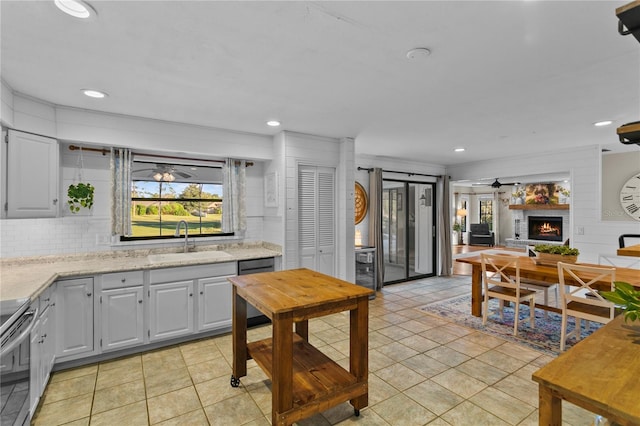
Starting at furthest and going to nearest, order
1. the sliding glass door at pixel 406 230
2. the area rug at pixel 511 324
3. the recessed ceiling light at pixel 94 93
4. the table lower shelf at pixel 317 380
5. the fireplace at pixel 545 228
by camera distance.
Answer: the fireplace at pixel 545 228 < the sliding glass door at pixel 406 230 < the area rug at pixel 511 324 < the recessed ceiling light at pixel 94 93 < the table lower shelf at pixel 317 380

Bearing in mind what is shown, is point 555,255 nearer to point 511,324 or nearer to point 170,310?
point 511,324

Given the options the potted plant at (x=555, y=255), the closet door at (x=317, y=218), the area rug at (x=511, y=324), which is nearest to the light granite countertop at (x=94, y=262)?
the closet door at (x=317, y=218)

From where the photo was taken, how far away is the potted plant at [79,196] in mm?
3283

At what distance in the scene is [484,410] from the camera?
2.29 meters

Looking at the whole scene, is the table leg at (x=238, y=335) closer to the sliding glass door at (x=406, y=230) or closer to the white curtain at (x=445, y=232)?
the sliding glass door at (x=406, y=230)

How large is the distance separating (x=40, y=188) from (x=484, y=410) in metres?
4.09

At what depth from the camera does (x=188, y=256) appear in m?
3.74

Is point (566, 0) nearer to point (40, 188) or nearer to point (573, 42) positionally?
point (573, 42)

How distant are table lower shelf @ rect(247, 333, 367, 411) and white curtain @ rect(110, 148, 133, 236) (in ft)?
7.18

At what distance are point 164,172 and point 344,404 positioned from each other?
330 centimetres

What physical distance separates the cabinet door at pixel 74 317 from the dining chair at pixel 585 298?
4.57 m

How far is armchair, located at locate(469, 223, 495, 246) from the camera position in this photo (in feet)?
39.5

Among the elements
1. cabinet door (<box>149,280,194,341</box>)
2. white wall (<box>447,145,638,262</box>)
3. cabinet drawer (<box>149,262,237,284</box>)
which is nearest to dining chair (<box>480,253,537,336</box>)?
white wall (<box>447,145,638,262</box>)

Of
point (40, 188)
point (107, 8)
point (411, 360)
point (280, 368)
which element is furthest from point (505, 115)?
point (40, 188)
